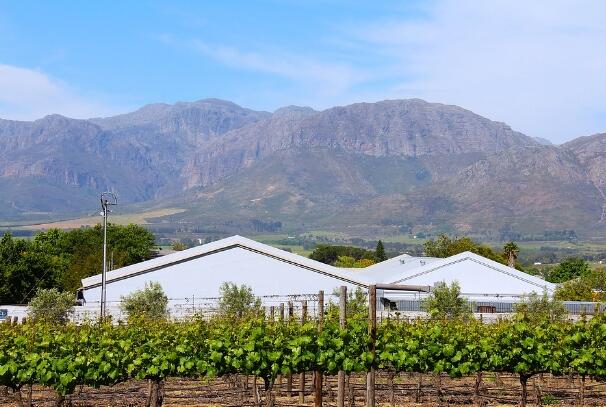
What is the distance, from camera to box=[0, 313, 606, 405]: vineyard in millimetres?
20797

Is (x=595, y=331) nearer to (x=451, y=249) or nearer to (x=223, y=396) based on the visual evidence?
(x=223, y=396)

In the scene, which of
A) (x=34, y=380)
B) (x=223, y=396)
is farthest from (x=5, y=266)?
(x=34, y=380)

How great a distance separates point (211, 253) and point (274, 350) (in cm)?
3643

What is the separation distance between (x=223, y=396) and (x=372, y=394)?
35.2ft

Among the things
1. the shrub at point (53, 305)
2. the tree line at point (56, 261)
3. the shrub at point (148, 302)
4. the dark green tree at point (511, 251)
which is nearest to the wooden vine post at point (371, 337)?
the shrub at point (148, 302)

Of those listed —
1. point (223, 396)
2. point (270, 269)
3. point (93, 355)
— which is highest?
point (270, 269)

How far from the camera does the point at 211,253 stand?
57250 millimetres

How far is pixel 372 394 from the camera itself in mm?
19656

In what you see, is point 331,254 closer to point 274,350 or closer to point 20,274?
point 20,274

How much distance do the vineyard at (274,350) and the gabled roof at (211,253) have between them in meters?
30.9

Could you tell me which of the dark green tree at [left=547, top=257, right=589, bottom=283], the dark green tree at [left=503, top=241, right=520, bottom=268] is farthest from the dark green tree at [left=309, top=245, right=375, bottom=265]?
the dark green tree at [left=503, top=241, right=520, bottom=268]

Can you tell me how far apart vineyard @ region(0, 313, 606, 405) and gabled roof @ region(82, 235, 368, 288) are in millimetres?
30871

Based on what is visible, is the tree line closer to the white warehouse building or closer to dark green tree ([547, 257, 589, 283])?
the white warehouse building

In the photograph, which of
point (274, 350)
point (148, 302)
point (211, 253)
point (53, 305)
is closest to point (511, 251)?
point (211, 253)
